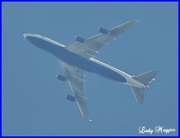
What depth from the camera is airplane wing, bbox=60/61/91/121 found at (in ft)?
456

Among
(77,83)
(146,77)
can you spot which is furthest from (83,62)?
(146,77)

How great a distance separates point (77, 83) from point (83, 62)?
10468mm

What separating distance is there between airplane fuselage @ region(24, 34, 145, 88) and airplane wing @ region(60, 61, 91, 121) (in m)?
6.24

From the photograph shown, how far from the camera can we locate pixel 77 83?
463 ft

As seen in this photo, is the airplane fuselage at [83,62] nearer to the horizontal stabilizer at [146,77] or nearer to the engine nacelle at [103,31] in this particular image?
the horizontal stabilizer at [146,77]

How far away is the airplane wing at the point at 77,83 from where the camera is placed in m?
139

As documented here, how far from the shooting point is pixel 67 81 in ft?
461

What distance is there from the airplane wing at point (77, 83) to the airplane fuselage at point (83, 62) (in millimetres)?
6244

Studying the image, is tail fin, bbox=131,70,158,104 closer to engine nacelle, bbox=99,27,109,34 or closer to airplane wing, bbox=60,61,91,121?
engine nacelle, bbox=99,27,109,34

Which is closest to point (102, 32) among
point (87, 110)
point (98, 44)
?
point (98, 44)

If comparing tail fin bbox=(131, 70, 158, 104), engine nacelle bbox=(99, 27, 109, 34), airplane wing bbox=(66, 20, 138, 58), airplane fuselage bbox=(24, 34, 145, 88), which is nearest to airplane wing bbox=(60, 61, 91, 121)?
airplane fuselage bbox=(24, 34, 145, 88)

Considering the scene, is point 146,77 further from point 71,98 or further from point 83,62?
point 71,98

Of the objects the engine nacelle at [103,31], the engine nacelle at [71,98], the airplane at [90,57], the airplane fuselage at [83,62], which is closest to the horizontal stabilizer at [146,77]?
the airplane at [90,57]

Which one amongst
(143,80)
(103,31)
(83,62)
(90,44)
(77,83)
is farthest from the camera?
(77,83)
